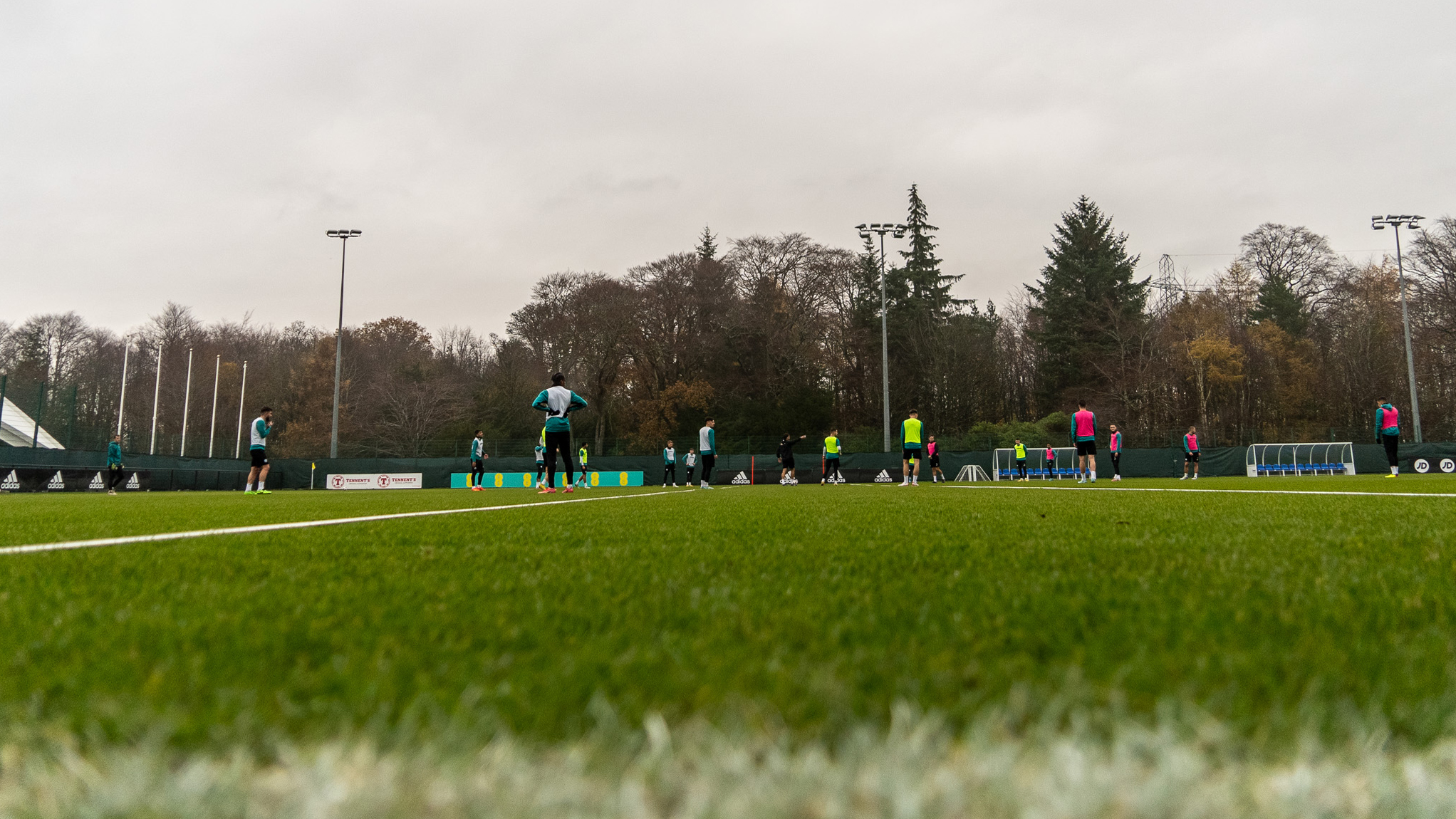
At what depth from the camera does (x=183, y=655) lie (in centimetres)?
140

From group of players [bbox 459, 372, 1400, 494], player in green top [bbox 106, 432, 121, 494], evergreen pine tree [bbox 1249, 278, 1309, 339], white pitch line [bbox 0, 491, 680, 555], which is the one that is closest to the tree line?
evergreen pine tree [bbox 1249, 278, 1309, 339]

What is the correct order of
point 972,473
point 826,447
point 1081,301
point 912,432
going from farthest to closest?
point 1081,301
point 972,473
point 826,447
point 912,432

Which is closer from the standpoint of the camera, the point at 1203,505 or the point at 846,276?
the point at 1203,505

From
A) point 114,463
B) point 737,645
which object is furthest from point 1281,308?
point 114,463

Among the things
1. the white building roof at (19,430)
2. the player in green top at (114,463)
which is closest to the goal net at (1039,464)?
the player in green top at (114,463)

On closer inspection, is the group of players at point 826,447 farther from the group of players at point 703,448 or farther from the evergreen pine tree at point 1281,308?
the evergreen pine tree at point 1281,308

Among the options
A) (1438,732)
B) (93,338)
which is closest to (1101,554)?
(1438,732)

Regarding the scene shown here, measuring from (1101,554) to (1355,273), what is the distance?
157 feet

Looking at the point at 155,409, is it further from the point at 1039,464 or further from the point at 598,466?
the point at 1039,464

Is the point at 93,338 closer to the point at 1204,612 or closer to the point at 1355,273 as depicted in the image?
the point at 1204,612

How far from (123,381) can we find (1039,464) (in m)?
42.6

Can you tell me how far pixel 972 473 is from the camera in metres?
32.4

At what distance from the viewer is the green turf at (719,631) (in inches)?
43.2

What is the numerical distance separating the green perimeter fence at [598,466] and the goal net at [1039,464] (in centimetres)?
58
